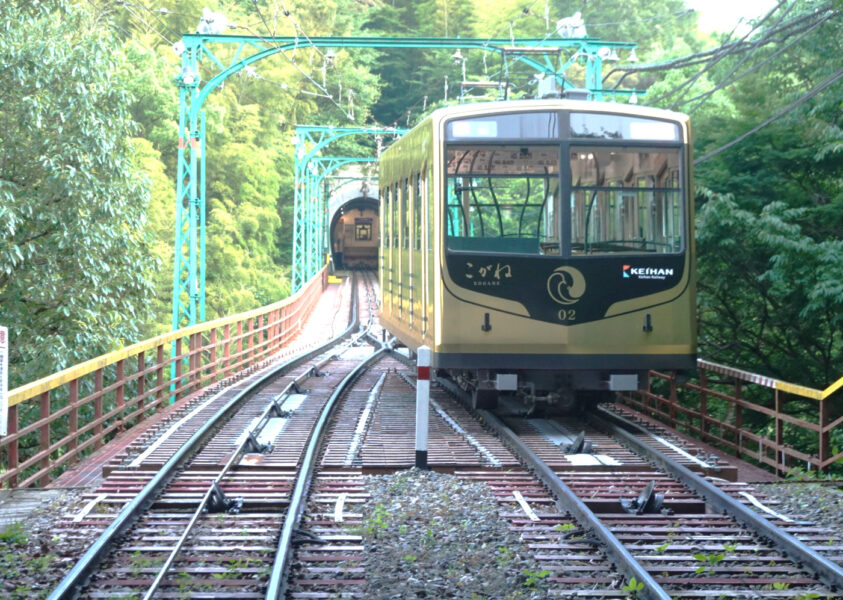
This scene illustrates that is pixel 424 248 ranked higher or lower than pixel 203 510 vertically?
higher

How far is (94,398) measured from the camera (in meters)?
10.7

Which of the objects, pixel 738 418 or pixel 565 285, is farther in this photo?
pixel 738 418

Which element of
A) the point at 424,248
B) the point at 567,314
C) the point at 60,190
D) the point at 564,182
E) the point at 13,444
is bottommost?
the point at 13,444

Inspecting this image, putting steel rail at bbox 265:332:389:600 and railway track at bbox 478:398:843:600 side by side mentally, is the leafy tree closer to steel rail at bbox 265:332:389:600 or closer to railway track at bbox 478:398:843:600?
steel rail at bbox 265:332:389:600

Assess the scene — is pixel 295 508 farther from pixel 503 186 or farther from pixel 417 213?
pixel 417 213

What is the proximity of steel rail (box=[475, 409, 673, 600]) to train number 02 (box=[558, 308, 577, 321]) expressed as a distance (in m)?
1.20

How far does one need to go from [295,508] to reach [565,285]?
443 centimetres

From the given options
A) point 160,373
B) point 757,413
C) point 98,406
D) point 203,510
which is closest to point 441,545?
point 203,510

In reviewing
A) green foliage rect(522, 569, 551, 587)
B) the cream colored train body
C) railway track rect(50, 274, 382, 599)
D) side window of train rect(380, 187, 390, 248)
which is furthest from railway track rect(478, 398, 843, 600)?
side window of train rect(380, 187, 390, 248)

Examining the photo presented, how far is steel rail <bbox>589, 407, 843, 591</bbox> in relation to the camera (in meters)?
6.04

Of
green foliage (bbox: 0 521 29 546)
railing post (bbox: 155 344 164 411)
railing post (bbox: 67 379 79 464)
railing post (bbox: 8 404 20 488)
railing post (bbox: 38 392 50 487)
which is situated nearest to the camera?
green foliage (bbox: 0 521 29 546)

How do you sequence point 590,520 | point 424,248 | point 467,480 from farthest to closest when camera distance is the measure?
point 424,248, point 467,480, point 590,520

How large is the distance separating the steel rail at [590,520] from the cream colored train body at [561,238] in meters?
1.02

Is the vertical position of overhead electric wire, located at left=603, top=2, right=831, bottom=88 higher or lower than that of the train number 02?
higher
